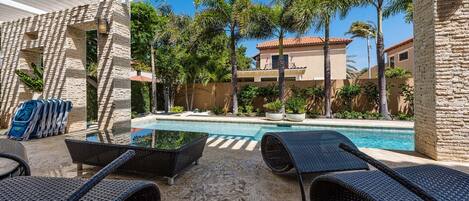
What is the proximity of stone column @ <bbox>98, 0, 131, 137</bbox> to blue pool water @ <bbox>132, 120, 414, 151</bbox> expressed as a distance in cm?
380

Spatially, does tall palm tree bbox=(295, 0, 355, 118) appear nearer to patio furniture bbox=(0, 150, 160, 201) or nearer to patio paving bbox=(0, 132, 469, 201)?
patio paving bbox=(0, 132, 469, 201)

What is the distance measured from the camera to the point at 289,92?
16.5m

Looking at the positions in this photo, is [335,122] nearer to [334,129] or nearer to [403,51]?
[334,129]

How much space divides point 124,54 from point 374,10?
41.6ft

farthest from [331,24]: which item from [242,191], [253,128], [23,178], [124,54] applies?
[23,178]

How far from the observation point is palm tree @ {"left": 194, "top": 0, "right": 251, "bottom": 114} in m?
14.5

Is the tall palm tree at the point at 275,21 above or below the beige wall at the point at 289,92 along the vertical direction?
above

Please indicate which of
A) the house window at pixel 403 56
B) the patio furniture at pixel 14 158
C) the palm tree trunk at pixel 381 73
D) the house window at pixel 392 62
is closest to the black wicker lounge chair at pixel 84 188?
the patio furniture at pixel 14 158

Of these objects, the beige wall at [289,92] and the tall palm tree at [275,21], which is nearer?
the tall palm tree at [275,21]

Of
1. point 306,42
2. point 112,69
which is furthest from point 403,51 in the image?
point 112,69

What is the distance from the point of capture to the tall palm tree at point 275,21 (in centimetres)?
1377

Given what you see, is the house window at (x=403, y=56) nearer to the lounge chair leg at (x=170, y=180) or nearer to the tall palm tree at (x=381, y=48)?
the tall palm tree at (x=381, y=48)

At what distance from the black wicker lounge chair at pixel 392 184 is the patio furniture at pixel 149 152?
87.7 inches

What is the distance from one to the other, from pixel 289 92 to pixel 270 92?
1360mm
